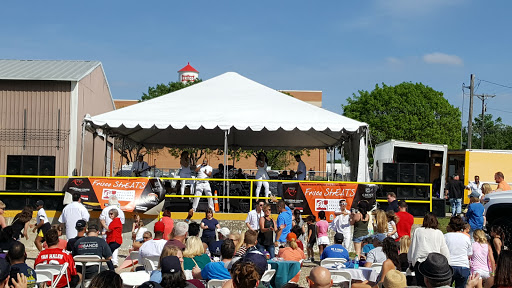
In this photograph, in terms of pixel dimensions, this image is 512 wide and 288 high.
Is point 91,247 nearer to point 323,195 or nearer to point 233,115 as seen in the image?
point 323,195

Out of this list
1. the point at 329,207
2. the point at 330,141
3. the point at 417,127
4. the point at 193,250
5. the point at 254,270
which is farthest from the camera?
the point at 417,127

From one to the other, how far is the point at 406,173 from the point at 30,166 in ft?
31.1

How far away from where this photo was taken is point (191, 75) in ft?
305

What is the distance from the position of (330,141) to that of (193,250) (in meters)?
14.1

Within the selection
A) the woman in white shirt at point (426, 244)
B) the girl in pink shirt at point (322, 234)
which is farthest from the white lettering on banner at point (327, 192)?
the woman in white shirt at point (426, 244)

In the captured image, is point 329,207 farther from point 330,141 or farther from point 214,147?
point 214,147

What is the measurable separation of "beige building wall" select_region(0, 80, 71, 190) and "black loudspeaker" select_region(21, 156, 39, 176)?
8.22m

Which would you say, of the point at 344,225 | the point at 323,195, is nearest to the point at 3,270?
the point at 344,225

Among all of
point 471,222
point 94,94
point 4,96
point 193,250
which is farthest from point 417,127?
point 193,250

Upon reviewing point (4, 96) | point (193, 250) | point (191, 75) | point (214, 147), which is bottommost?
point (193, 250)

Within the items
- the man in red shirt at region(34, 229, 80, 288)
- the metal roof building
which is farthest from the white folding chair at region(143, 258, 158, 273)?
the metal roof building

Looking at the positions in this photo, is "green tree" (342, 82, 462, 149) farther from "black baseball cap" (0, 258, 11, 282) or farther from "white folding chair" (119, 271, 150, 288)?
"black baseball cap" (0, 258, 11, 282)

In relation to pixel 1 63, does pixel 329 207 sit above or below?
below

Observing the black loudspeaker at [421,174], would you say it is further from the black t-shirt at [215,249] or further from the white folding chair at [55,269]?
the white folding chair at [55,269]
